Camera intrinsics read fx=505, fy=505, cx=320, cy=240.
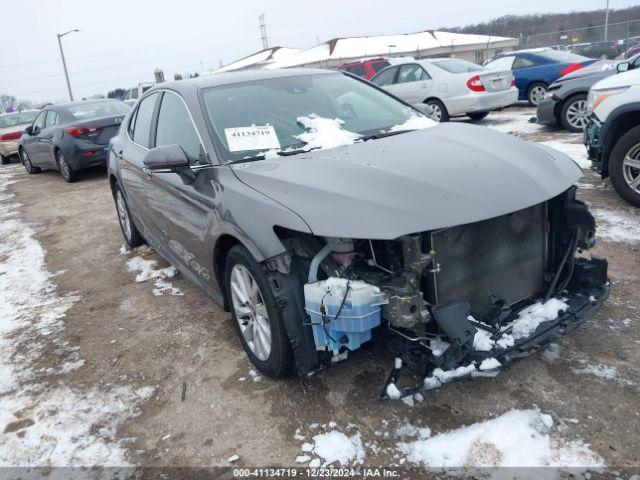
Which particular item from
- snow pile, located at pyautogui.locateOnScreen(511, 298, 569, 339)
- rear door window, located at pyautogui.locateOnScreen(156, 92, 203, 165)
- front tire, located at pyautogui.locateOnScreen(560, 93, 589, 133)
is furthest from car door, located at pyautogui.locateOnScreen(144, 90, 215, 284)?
front tire, located at pyautogui.locateOnScreen(560, 93, 589, 133)

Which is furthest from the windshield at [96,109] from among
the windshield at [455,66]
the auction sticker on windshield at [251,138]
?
the auction sticker on windshield at [251,138]

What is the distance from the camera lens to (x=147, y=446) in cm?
259

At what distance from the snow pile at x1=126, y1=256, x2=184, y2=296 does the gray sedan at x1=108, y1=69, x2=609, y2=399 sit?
1.14m

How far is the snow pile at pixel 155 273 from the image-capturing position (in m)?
4.52

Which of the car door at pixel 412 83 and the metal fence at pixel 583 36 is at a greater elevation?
the metal fence at pixel 583 36

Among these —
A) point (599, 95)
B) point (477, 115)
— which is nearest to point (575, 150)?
point (599, 95)

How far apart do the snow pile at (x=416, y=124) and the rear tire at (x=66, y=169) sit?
8.54 m

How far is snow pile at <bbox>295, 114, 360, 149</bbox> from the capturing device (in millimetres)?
3192

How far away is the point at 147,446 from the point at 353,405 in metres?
1.08

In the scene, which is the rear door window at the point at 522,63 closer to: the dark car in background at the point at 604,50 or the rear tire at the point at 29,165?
the rear tire at the point at 29,165

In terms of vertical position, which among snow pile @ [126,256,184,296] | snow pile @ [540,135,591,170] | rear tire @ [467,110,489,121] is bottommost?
snow pile @ [126,256,184,296]

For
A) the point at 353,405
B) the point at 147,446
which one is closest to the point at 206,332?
the point at 147,446

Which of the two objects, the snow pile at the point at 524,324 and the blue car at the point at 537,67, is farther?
the blue car at the point at 537,67

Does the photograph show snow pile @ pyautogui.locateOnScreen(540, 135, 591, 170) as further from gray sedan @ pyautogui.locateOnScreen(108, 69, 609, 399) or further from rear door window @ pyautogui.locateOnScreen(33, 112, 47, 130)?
rear door window @ pyautogui.locateOnScreen(33, 112, 47, 130)
